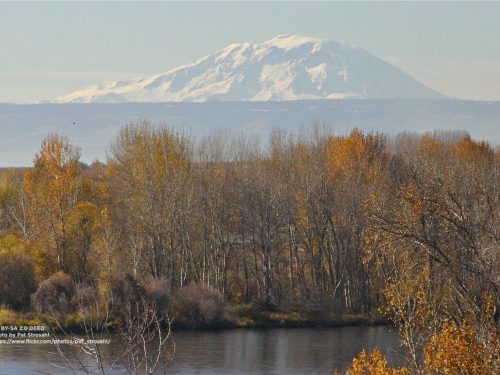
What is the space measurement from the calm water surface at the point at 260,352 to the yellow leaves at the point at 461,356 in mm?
18219

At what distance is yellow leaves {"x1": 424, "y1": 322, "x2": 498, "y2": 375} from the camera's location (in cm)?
2042

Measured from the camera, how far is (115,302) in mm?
52469

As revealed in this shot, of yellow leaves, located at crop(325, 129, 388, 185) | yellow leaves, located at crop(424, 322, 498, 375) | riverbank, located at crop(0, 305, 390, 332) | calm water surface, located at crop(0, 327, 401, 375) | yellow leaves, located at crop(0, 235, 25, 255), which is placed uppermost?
yellow leaves, located at crop(325, 129, 388, 185)

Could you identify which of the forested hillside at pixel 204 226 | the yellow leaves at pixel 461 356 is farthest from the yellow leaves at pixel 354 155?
the yellow leaves at pixel 461 356

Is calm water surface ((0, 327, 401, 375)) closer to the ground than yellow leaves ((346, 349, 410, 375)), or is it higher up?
closer to the ground

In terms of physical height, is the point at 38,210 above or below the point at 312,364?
above

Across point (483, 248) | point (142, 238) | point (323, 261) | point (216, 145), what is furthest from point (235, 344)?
point (483, 248)

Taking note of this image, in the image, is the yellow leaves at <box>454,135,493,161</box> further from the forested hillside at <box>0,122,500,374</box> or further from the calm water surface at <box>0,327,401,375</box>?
the calm water surface at <box>0,327,401,375</box>

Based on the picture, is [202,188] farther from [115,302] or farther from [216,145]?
[115,302]

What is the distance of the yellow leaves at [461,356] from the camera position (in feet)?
67.0

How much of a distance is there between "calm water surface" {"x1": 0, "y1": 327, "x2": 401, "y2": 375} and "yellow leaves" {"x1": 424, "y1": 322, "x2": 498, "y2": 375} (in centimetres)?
1822

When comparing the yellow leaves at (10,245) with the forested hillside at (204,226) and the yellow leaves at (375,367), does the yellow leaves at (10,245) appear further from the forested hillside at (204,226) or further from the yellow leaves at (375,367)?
the yellow leaves at (375,367)

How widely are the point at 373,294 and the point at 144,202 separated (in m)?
14.2

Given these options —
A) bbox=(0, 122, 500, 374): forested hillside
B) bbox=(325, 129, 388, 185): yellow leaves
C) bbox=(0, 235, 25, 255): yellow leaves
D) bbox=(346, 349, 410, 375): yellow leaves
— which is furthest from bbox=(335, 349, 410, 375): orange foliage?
bbox=(325, 129, 388, 185): yellow leaves
